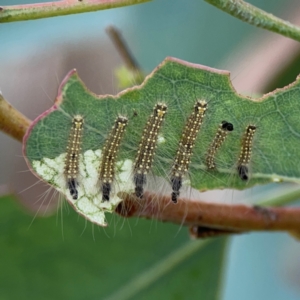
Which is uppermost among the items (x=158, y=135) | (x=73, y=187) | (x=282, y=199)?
(x=282, y=199)

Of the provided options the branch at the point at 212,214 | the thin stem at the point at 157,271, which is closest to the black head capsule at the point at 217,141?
the branch at the point at 212,214

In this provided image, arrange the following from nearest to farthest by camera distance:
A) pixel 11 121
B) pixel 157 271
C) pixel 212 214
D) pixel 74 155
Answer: pixel 11 121 < pixel 74 155 < pixel 212 214 < pixel 157 271

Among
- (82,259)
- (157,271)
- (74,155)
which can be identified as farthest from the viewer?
(157,271)

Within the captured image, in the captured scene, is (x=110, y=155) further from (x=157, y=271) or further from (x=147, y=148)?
(x=157, y=271)

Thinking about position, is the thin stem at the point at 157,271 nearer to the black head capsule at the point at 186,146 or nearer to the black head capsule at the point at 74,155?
the black head capsule at the point at 186,146

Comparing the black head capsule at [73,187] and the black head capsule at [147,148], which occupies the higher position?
the black head capsule at [147,148]

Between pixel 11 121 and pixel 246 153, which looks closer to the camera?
pixel 11 121

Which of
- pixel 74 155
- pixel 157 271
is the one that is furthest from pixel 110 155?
pixel 157 271

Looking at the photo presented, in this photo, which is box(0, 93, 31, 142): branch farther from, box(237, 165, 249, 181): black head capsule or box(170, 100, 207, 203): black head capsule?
box(237, 165, 249, 181): black head capsule
